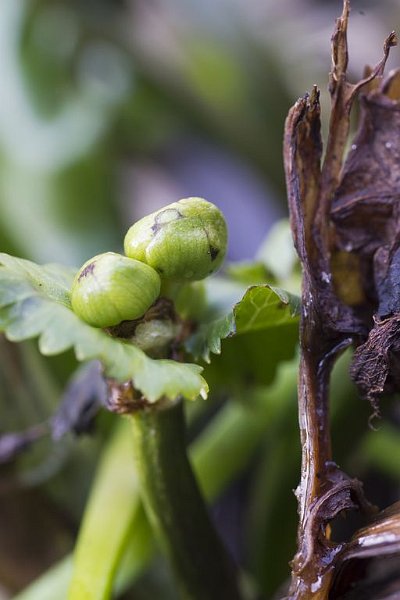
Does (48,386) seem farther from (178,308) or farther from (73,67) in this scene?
(73,67)

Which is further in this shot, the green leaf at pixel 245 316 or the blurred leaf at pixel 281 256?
the blurred leaf at pixel 281 256

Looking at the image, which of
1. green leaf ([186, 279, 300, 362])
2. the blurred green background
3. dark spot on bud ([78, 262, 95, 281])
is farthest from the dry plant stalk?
the blurred green background

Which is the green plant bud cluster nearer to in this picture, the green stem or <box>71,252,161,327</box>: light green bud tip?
<box>71,252,161,327</box>: light green bud tip

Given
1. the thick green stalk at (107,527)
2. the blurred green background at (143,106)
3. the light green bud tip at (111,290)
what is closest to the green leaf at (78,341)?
the light green bud tip at (111,290)

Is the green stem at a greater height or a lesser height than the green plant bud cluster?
lesser

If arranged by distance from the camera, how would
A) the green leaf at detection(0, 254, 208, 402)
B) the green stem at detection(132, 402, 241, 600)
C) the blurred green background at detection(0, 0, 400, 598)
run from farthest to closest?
1. the blurred green background at detection(0, 0, 400, 598)
2. the green stem at detection(132, 402, 241, 600)
3. the green leaf at detection(0, 254, 208, 402)

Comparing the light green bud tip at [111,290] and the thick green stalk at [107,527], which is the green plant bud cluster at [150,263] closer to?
the light green bud tip at [111,290]
